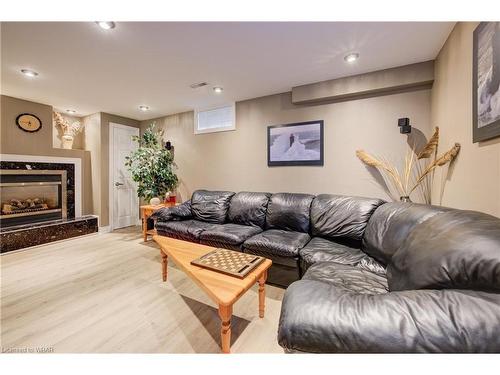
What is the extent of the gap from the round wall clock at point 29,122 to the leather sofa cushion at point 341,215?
15.2ft

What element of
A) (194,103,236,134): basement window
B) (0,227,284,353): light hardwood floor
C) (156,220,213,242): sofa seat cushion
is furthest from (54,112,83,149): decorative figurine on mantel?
(156,220,213,242): sofa seat cushion

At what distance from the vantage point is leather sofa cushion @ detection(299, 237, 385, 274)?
1.70 metres

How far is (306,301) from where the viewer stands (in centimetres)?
85

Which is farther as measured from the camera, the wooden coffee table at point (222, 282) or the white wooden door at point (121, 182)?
the white wooden door at point (121, 182)

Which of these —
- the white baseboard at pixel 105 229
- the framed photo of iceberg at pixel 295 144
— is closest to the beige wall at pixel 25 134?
the white baseboard at pixel 105 229

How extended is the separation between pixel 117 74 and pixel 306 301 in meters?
3.03

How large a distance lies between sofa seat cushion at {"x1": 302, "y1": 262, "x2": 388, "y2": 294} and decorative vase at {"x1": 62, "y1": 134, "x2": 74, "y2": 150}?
486 cm

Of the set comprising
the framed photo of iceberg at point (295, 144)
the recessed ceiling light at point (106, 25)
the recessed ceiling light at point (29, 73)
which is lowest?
the framed photo of iceberg at point (295, 144)

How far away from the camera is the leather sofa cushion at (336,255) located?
1.70m

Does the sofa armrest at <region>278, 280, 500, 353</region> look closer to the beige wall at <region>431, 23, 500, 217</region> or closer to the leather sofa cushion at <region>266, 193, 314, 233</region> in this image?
the beige wall at <region>431, 23, 500, 217</region>

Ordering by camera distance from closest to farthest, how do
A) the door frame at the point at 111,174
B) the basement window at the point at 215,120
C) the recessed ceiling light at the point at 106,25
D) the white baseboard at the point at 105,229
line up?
the recessed ceiling light at the point at 106,25, the basement window at the point at 215,120, the white baseboard at the point at 105,229, the door frame at the point at 111,174

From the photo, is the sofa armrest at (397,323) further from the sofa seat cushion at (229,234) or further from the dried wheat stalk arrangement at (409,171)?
the dried wheat stalk arrangement at (409,171)

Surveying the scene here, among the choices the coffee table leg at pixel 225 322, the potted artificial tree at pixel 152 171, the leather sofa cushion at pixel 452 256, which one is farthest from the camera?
the potted artificial tree at pixel 152 171
